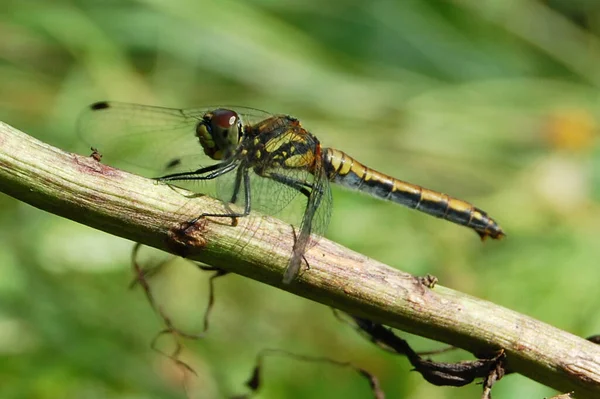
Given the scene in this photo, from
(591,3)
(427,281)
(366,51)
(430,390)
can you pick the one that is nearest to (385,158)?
(366,51)

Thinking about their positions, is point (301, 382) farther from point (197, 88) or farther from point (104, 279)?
point (197, 88)

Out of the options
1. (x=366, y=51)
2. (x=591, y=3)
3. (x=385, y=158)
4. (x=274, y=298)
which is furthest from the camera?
(x=591, y=3)

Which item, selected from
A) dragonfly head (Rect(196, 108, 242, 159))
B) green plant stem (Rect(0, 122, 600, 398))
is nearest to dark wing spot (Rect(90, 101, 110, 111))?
dragonfly head (Rect(196, 108, 242, 159))

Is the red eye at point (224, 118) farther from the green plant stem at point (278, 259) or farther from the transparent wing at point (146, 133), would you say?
the green plant stem at point (278, 259)

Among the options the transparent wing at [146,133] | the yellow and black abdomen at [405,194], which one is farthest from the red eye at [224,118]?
the yellow and black abdomen at [405,194]

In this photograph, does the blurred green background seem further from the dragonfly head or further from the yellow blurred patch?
the dragonfly head
